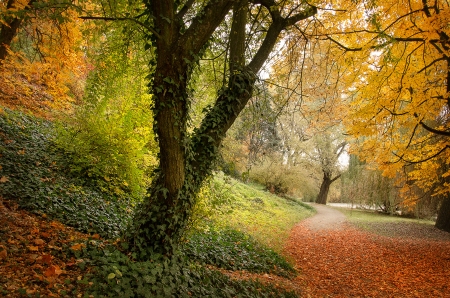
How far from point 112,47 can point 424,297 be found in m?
7.83

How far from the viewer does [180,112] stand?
3771 mm

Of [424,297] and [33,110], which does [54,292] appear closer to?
[424,297]

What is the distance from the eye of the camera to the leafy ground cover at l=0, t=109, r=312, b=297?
317cm

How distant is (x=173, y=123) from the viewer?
369cm

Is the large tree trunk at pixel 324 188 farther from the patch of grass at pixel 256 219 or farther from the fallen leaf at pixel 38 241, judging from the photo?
the fallen leaf at pixel 38 241

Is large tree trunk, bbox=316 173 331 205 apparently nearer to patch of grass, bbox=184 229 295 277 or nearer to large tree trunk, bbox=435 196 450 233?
large tree trunk, bbox=435 196 450 233

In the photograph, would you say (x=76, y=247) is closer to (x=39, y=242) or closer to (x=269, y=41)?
(x=39, y=242)

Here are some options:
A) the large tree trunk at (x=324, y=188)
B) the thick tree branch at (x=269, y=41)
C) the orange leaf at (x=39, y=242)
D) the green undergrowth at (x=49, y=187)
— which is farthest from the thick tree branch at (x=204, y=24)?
the large tree trunk at (x=324, y=188)

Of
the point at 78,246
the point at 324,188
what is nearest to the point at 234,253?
the point at 78,246

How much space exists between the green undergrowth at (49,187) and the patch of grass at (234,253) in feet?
5.04

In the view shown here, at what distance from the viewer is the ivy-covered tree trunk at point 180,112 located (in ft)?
11.5

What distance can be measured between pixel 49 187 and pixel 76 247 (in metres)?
2.29

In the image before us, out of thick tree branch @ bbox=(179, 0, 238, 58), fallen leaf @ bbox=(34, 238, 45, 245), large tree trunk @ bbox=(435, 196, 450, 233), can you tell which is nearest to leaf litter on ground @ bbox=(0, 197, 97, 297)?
fallen leaf @ bbox=(34, 238, 45, 245)

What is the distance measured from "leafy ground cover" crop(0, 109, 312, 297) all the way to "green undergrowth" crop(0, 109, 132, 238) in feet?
0.05
